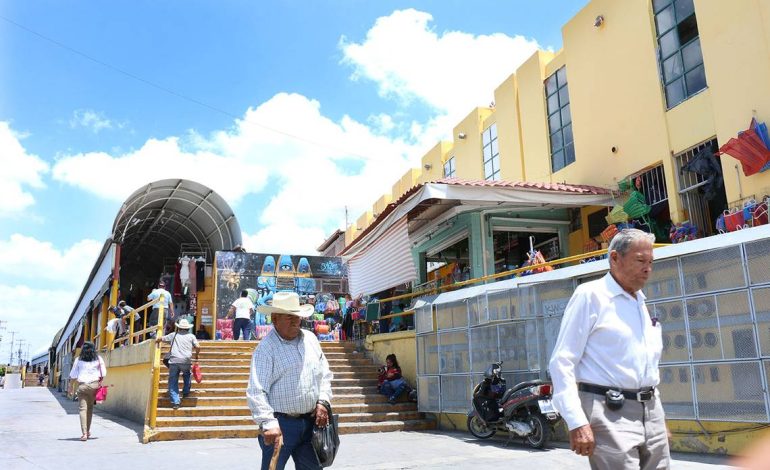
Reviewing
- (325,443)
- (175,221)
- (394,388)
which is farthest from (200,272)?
(325,443)

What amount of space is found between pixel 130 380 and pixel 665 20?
12989 millimetres

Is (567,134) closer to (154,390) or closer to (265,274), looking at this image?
(154,390)

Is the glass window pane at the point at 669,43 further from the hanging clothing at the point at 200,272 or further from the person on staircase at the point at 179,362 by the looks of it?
the hanging clothing at the point at 200,272

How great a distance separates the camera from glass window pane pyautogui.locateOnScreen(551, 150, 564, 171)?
14.2m

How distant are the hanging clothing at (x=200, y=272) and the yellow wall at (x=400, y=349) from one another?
31.0 feet

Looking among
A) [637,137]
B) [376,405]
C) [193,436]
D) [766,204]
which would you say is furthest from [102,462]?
[637,137]

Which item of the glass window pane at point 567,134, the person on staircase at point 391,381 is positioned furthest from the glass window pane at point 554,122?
the person on staircase at point 391,381

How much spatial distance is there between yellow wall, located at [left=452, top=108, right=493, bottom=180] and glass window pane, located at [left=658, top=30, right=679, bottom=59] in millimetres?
6694

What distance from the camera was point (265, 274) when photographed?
21.0 metres

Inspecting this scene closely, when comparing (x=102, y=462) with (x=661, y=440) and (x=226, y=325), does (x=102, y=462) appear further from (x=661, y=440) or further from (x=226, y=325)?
(x=226, y=325)

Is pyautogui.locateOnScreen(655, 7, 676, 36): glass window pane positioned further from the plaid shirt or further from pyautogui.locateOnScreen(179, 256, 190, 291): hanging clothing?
pyautogui.locateOnScreen(179, 256, 190, 291): hanging clothing

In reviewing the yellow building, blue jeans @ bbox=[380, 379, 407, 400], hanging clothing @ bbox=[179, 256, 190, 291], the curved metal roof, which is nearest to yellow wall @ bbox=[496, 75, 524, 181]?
the yellow building

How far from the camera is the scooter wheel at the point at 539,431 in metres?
8.21

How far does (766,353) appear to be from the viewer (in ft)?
21.0
